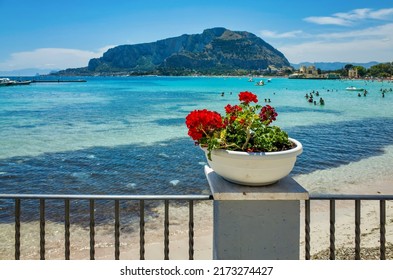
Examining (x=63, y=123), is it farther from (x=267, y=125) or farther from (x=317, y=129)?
(x=267, y=125)

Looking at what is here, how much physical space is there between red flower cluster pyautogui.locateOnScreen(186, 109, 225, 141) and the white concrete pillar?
393 mm

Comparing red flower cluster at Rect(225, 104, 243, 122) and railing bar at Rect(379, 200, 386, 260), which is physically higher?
red flower cluster at Rect(225, 104, 243, 122)

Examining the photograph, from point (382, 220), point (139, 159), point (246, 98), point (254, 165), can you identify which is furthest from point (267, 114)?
point (139, 159)

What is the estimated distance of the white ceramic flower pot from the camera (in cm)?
261

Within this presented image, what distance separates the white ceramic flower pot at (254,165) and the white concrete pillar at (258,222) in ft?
0.25

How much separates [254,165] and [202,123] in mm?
472

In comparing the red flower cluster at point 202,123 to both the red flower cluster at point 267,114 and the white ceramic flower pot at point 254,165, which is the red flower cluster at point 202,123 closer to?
the white ceramic flower pot at point 254,165

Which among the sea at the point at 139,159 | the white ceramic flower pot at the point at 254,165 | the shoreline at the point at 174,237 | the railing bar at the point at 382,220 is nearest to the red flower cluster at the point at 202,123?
the white ceramic flower pot at the point at 254,165

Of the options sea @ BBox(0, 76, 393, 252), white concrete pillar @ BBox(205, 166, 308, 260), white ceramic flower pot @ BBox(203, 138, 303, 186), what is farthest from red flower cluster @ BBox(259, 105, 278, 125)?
sea @ BBox(0, 76, 393, 252)

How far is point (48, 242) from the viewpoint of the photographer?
30.2 ft

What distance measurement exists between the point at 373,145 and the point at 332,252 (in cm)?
2129

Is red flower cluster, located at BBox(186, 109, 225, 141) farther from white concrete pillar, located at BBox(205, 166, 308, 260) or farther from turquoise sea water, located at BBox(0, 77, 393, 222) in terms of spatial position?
turquoise sea water, located at BBox(0, 77, 393, 222)

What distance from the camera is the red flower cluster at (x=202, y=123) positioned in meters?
2.72
